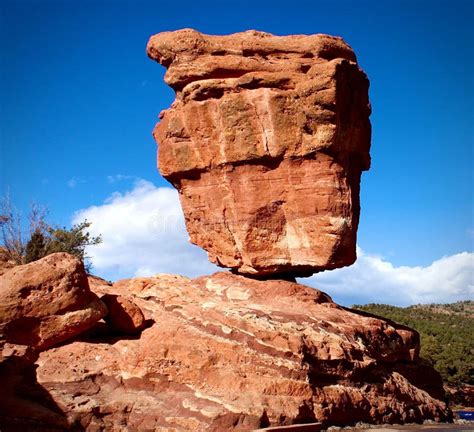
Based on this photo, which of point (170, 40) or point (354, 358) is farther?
point (170, 40)

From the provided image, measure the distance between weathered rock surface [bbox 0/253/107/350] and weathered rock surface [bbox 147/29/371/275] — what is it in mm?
5556

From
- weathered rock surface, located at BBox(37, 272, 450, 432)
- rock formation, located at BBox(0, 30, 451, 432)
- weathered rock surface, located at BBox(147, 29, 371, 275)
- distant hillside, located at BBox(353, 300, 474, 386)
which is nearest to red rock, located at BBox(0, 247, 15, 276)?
rock formation, located at BBox(0, 30, 451, 432)

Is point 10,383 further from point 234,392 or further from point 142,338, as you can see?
point 234,392

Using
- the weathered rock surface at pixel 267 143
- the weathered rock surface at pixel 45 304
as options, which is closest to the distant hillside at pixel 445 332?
the weathered rock surface at pixel 267 143

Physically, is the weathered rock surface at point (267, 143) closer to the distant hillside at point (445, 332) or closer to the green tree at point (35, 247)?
the green tree at point (35, 247)

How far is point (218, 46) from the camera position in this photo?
18359 millimetres

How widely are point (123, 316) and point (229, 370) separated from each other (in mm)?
3713

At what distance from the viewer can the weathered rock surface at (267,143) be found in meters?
17.4

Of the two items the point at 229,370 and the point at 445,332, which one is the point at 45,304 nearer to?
the point at 229,370

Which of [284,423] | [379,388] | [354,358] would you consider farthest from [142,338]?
[379,388]

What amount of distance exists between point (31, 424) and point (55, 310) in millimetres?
3193

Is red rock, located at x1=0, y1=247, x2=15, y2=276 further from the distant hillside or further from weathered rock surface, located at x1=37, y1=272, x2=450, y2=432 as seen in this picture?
the distant hillside

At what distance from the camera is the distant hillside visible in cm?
3847

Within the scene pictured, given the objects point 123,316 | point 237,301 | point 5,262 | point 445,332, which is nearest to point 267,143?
point 237,301
